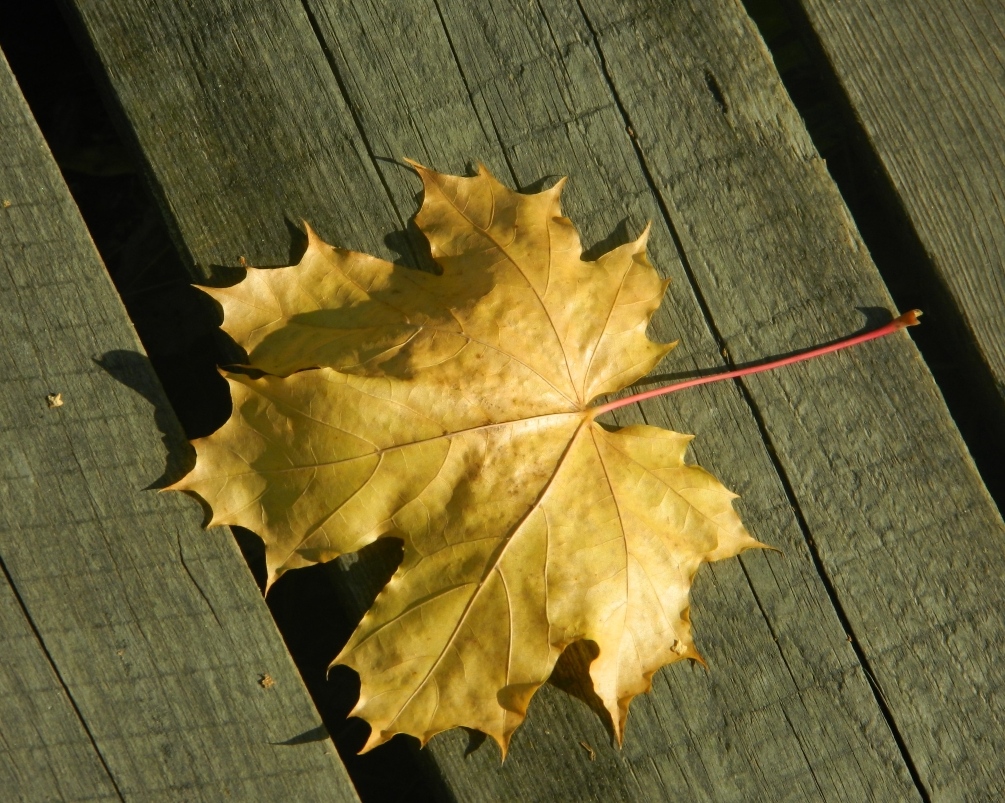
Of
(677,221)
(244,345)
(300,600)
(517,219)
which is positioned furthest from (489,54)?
(300,600)

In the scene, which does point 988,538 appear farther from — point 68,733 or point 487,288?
point 68,733

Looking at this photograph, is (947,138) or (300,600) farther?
(300,600)

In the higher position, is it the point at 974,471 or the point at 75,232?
the point at 75,232

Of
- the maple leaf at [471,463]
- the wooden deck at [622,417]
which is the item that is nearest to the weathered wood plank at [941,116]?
the wooden deck at [622,417]

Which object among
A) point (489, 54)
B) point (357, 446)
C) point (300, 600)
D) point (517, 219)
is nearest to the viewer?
point (357, 446)

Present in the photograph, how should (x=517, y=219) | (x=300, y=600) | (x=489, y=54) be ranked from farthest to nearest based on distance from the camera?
(x=300, y=600)
(x=489, y=54)
(x=517, y=219)

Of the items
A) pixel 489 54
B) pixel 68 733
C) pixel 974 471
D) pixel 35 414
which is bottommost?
pixel 68 733

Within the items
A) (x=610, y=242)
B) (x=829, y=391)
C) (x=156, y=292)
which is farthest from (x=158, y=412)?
(x=829, y=391)
